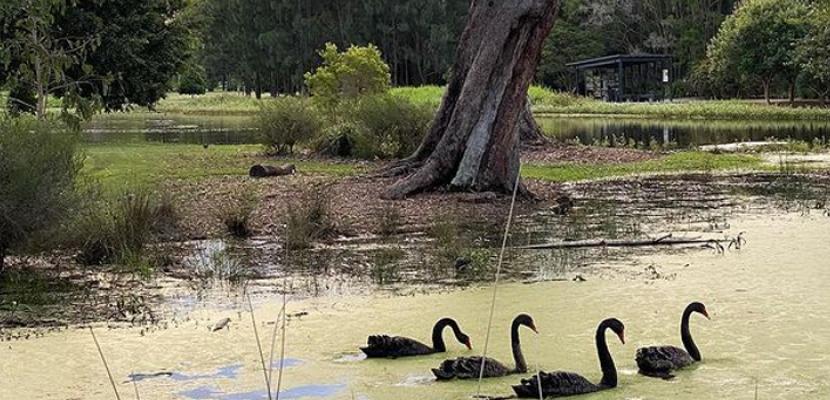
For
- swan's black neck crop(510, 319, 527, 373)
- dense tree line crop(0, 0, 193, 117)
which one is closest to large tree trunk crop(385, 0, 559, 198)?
swan's black neck crop(510, 319, 527, 373)

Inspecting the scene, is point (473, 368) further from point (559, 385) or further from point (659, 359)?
point (659, 359)

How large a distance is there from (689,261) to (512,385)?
4991 millimetres

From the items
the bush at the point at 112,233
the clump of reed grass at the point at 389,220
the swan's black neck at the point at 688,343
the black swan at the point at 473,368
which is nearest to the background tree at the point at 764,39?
the clump of reed grass at the point at 389,220

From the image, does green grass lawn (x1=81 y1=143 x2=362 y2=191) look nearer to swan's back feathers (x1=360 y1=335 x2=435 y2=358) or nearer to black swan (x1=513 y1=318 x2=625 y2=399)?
swan's back feathers (x1=360 y1=335 x2=435 y2=358)

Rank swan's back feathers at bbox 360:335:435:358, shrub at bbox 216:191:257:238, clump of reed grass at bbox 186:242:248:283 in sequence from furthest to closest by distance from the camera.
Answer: shrub at bbox 216:191:257:238 → clump of reed grass at bbox 186:242:248:283 → swan's back feathers at bbox 360:335:435:358

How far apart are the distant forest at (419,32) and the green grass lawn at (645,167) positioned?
1768 inches

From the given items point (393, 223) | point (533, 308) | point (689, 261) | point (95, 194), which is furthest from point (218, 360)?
point (393, 223)

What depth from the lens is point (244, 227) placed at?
13.8 meters

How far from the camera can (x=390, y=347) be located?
25.8ft

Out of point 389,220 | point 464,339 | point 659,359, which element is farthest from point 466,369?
point 389,220

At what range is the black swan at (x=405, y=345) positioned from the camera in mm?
7875

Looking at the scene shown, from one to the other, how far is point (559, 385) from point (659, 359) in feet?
2.59

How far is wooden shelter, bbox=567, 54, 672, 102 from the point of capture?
6546cm

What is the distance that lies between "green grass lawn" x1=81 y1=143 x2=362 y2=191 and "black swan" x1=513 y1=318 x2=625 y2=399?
11.7 meters
